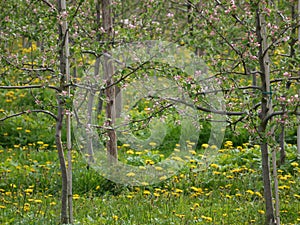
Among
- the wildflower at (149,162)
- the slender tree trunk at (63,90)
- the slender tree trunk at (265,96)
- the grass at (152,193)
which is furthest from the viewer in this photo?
the wildflower at (149,162)

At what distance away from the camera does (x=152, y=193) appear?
5.98 metres

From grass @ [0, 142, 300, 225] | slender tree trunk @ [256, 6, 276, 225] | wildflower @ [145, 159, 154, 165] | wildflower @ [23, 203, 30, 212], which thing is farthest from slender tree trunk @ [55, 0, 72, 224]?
wildflower @ [145, 159, 154, 165]

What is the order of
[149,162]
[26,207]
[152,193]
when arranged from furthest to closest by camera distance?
[149,162] < [152,193] < [26,207]

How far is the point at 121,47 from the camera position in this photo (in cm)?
577

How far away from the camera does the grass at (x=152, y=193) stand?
4.97m

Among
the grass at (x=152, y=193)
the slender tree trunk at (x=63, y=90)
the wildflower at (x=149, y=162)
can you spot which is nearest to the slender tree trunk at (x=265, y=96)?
the grass at (x=152, y=193)

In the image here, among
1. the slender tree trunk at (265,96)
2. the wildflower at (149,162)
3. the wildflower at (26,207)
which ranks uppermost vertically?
the slender tree trunk at (265,96)

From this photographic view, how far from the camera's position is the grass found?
16.3ft

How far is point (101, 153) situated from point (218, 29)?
2.84 meters

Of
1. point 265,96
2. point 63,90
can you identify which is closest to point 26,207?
point 63,90

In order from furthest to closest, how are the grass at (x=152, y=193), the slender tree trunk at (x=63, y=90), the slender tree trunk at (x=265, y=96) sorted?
the grass at (x=152, y=193), the slender tree trunk at (x=63, y=90), the slender tree trunk at (x=265, y=96)

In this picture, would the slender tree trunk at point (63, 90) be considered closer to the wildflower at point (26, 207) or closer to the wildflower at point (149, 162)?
the wildflower at point (26, 207)

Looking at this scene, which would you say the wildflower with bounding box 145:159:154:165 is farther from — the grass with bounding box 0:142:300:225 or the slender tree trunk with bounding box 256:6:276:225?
the slender tree trunk with bounding box 256:6:276:225

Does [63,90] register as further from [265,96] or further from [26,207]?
[265,96]
